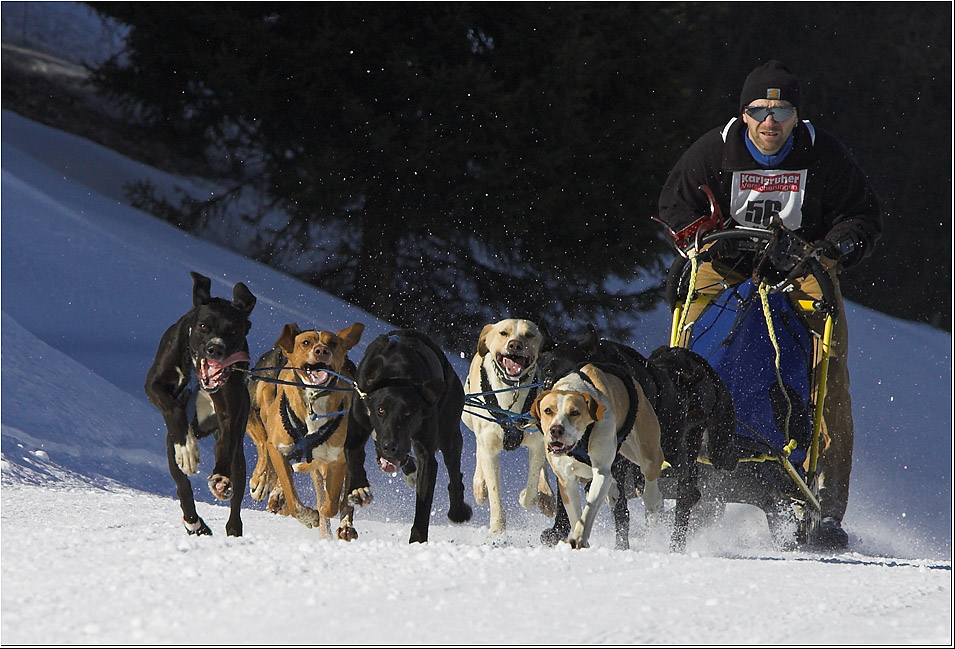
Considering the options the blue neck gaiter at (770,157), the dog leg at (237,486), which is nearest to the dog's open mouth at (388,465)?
the dog leg at (237,486)

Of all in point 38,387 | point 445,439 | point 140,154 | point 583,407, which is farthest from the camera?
point 140,154

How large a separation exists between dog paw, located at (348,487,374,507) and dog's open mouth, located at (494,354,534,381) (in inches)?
34.6

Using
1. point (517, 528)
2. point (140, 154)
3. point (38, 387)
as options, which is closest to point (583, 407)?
point (517, 528)

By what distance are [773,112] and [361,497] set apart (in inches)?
102

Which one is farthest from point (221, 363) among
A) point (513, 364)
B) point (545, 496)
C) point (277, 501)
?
point (545, 496)

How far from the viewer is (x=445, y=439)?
192 inches

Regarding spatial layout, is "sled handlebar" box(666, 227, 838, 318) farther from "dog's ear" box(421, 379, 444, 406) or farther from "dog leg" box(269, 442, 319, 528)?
"dog leg" box(269, 442, 319, 528)

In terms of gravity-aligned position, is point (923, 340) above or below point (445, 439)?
above

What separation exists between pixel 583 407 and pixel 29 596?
172cm

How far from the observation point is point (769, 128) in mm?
5887

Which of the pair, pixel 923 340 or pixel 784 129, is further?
pixel 923 340

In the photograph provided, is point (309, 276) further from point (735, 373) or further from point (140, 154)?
point (735, 373)

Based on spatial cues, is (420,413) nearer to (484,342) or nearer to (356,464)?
(356,464)

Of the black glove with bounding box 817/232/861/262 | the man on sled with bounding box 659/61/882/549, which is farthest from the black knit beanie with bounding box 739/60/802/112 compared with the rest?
the black glove with bounding box 817/232/861/262
